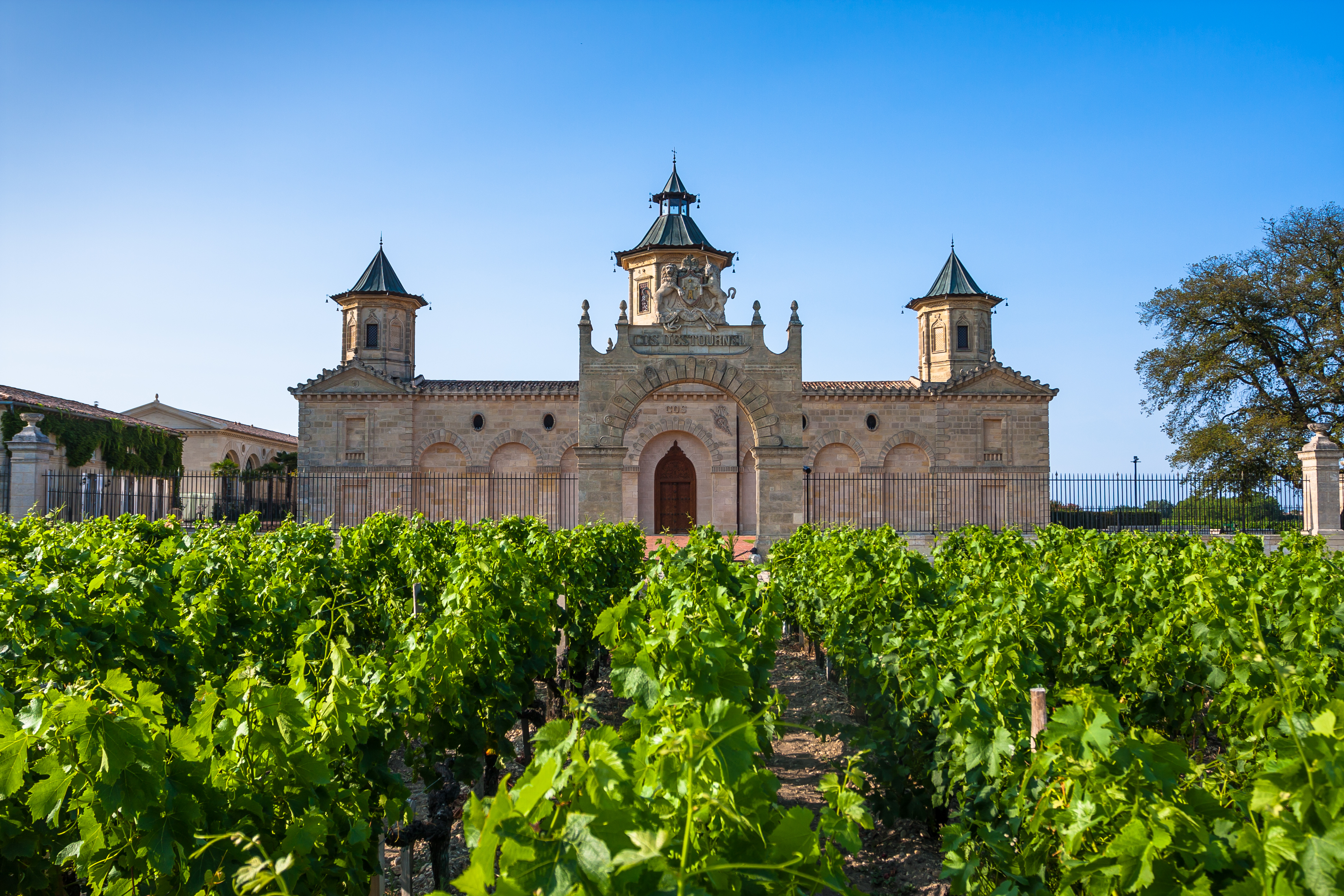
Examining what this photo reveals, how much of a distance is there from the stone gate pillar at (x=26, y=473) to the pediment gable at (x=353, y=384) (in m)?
8.74

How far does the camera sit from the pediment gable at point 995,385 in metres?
27.9

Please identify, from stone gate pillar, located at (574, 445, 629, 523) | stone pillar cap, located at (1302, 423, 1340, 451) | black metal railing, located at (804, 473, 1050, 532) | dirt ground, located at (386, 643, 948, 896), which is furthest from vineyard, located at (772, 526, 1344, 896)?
black metal railing, located at (804, 473, 1050, 532)

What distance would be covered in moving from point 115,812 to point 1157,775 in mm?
2999

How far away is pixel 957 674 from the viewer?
463 cm

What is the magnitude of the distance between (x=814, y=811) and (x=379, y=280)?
91.2ft

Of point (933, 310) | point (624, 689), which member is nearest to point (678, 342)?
point (933, 310)

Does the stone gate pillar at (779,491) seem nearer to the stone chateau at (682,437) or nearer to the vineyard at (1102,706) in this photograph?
the stone chateau at (682,437)

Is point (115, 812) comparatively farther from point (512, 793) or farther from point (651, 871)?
point (651, 871)

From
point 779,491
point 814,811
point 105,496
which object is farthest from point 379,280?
point 814,811

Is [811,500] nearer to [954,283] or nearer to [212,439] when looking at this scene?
[954,283]

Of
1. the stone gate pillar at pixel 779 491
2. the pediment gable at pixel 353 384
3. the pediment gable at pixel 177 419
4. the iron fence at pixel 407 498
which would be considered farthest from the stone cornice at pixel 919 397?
the pediment gable at pixel 177 419

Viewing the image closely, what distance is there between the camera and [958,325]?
98.6 feet

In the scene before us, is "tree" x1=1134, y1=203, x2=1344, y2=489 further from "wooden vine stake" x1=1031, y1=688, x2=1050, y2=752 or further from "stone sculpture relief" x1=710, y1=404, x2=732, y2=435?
"wooden vine stake" x1=1031, y1=688, x2=1050, y2=752

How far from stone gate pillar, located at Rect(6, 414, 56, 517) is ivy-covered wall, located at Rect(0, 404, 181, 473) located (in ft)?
6.72
